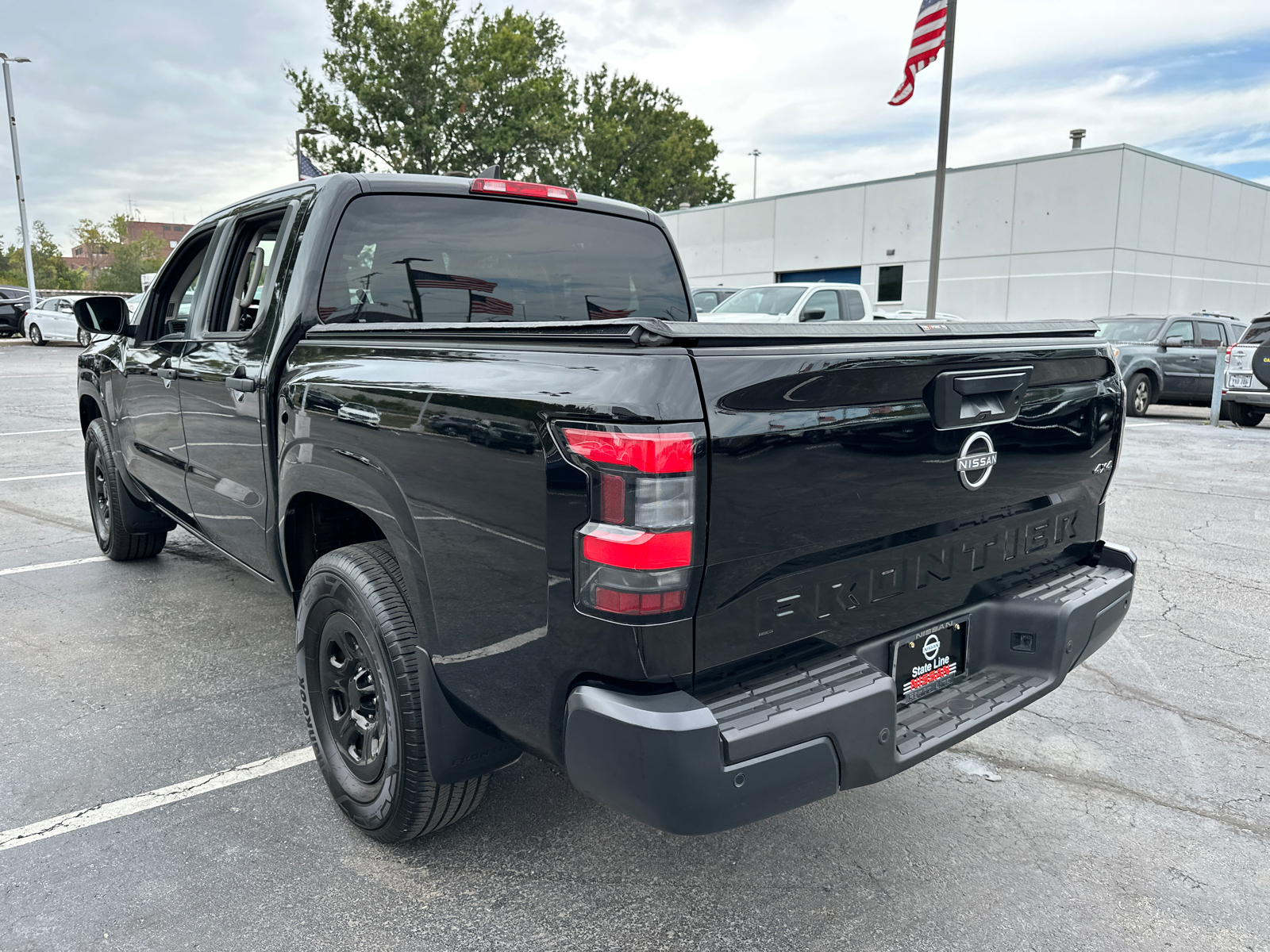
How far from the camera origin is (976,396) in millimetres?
2354

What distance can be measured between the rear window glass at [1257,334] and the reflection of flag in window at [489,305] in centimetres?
1334

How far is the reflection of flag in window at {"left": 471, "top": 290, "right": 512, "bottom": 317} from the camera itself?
341 cm

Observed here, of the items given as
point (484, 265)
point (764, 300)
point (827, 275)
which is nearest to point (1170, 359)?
point (764, 300)

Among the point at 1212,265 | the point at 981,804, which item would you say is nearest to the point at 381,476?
the point at 981,804

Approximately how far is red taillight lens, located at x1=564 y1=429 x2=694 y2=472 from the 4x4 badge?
878 millimetres

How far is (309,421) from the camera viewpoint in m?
2.82

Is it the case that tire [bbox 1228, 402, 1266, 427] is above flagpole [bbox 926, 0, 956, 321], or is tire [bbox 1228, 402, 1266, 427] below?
below

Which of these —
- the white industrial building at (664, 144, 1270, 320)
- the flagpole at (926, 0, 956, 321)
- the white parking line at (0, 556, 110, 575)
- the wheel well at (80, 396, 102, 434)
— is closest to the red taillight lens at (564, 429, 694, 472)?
the wheel well at (80, 396, 102, 434)

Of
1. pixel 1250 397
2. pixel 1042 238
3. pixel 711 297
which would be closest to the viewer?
pixel 1250 397

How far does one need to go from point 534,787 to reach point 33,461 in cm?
888

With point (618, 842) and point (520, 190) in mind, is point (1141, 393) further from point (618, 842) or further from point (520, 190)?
point (618, 842)

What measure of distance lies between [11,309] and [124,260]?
4657cm

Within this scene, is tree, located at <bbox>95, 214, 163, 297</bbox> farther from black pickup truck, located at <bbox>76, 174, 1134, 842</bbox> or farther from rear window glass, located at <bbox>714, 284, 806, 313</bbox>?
black pickup truck, located at <bbox>76, 174, 1134, 842</bbox>

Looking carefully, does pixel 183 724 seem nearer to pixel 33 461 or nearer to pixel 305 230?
pixel 305 230
